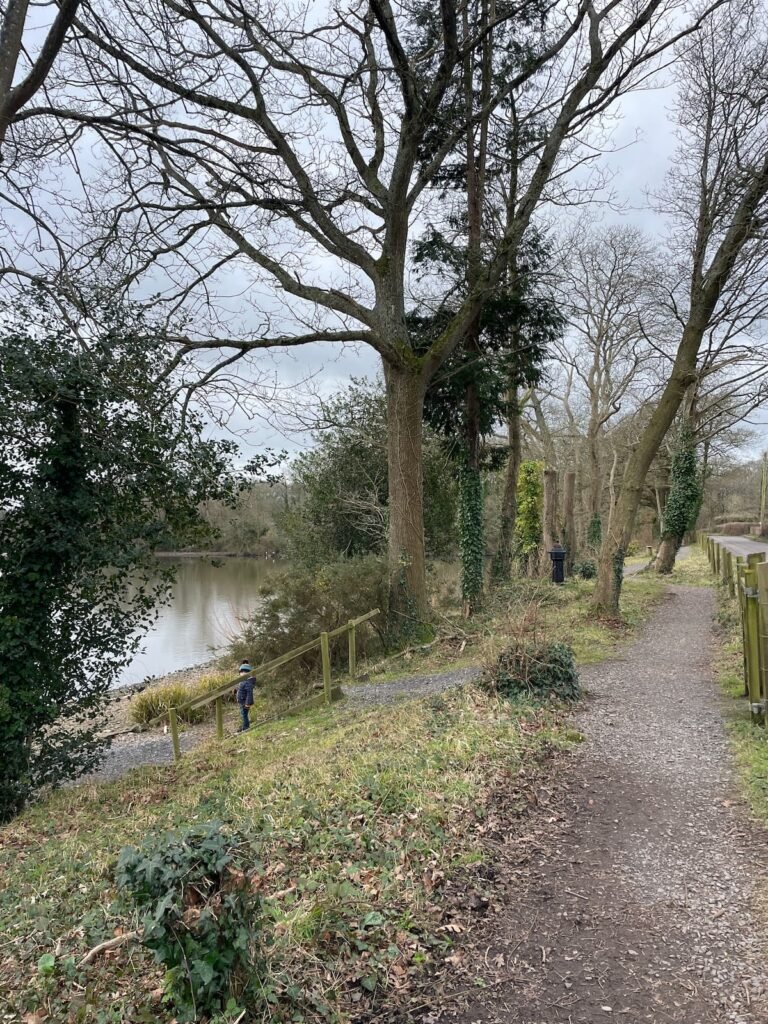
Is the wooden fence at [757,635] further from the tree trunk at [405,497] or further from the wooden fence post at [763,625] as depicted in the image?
the tree trunk at [405,497]

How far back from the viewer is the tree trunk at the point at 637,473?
457 inches

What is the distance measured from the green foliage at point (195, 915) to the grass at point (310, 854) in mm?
192

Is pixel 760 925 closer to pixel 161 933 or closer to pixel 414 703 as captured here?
pixel 161 933

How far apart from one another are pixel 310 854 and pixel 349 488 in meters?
14.7

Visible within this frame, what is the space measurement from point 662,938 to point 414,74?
11351 millimetres

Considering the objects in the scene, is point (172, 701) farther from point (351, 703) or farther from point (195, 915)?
point (195, 915)

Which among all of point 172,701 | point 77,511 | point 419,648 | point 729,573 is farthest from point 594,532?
point 77,511

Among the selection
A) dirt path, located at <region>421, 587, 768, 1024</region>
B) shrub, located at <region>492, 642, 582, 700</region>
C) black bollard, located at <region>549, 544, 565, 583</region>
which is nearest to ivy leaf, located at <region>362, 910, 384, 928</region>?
dirt path, located at <region>421, 587, 768, 1024</region>

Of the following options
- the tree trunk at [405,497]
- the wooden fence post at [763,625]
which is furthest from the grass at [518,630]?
the wooden fence post at [763,625]

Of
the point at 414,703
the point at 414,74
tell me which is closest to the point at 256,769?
the point at 414,703

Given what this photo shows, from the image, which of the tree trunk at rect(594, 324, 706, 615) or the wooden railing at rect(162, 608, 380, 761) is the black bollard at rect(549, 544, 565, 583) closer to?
the tree trunk at rect(594, 324, 706, 615)

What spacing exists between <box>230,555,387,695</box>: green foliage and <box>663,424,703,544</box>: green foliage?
11.5 metres

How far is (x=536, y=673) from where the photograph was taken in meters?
7.13

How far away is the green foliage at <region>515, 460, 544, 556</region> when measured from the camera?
2455 centimetres
